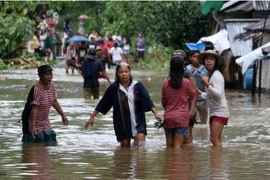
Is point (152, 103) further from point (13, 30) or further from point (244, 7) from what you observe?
point (13, 30)

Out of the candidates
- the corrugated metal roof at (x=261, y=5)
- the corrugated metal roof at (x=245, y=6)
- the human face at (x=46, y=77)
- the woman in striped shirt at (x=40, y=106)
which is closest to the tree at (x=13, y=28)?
the corrugated metal roof at (x=245, y=6)

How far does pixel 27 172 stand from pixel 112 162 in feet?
4.60

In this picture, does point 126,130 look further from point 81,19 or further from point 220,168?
point 81,19

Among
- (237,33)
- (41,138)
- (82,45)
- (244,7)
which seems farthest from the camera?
(82,45)

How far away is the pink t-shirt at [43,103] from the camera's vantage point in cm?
1338

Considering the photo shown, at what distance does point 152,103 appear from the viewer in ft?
42.5

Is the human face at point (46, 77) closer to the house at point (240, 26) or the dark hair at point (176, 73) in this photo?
the dark hair at point (176, 73)

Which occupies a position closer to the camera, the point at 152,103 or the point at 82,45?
the point at 152,103

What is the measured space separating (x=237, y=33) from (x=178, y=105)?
16.7m

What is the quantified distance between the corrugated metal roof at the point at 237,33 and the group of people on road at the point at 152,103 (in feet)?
51.0

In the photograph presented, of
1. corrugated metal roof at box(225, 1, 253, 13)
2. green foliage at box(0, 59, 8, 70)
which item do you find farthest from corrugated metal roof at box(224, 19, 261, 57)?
green foliage at box(0, 59, 8, 70)

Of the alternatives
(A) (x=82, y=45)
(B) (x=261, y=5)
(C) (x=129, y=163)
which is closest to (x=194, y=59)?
(C) (x=129, y=163)

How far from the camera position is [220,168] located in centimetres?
1119

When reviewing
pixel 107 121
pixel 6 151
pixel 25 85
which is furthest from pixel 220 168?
pixel 25 85
